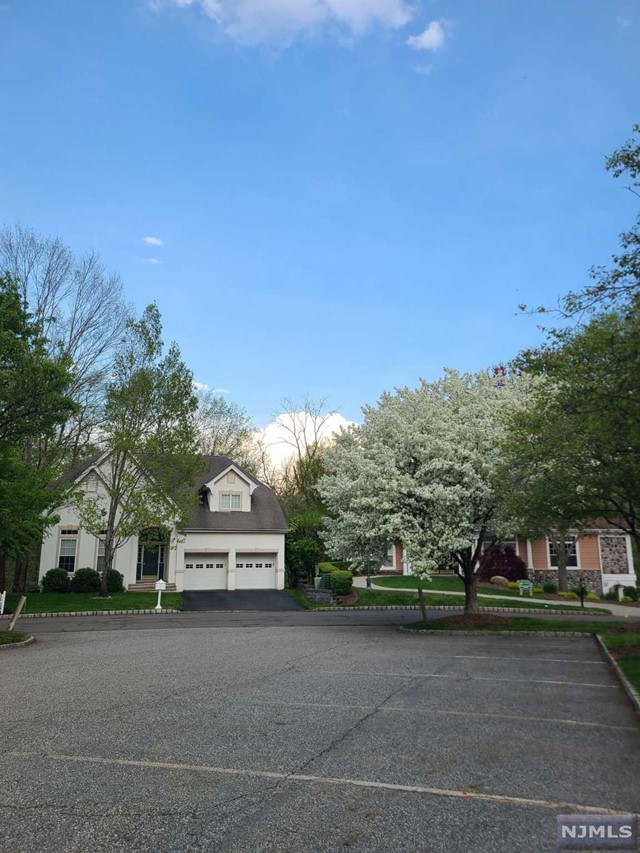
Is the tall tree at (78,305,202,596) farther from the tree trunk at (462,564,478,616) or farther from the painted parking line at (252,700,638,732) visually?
the painted parking line at (252,700,638,732)

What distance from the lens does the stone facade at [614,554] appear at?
115 ft

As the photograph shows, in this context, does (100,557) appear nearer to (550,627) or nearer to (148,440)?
(148,440)

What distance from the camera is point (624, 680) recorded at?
10.5 m

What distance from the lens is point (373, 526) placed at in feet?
61.6

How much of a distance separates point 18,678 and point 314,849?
8619 mm

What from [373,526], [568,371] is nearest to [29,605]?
[373,526]

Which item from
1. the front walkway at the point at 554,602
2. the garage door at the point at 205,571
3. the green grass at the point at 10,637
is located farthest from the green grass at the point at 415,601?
the green grass at the point at 10,637

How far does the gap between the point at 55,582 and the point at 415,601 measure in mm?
17938

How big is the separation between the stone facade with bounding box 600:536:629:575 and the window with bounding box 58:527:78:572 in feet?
96.6

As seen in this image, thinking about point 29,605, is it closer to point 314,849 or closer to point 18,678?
point 18,678

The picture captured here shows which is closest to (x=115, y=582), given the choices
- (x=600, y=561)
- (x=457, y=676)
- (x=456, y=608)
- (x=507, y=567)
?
(x=456, y=608)

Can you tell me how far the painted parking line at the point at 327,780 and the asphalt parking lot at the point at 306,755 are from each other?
24 millimetres

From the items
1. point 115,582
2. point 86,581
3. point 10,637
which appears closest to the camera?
point 10,637

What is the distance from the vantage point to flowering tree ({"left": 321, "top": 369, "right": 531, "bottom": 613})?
18000 mm
